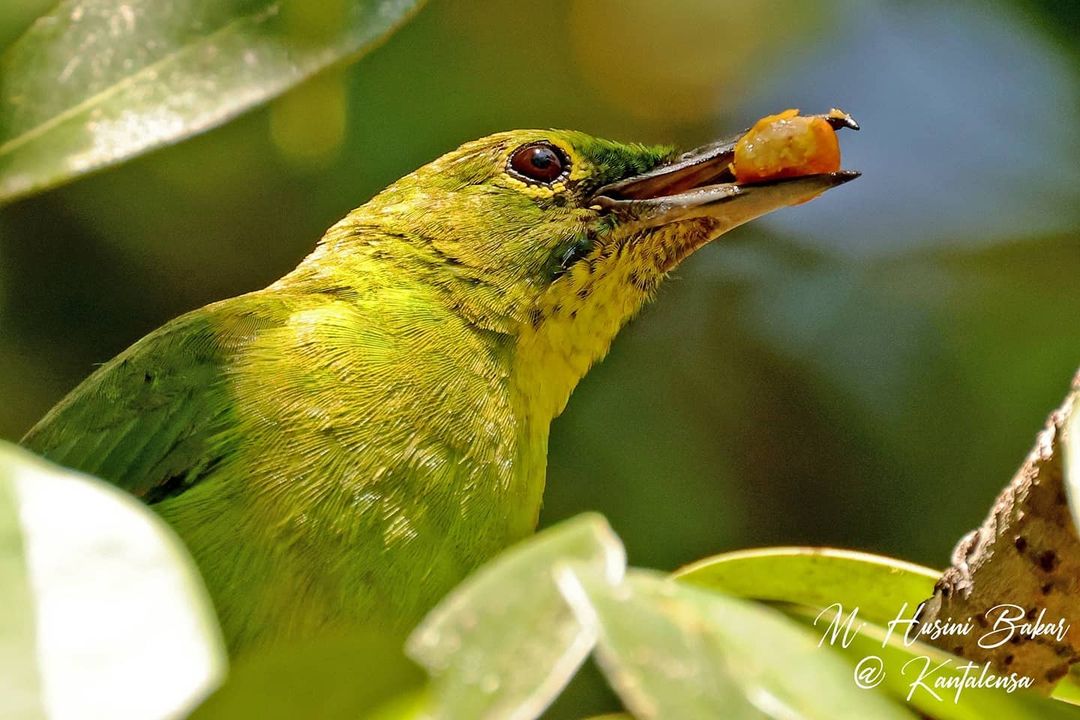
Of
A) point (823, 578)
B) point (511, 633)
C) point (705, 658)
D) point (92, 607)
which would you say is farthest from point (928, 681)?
point (92, 607)

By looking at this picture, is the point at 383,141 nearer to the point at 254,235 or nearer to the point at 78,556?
the point at 254,235

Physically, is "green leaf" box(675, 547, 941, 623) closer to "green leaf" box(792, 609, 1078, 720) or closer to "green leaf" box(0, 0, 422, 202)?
"green leaf" box(792, 609, 1078, 720)

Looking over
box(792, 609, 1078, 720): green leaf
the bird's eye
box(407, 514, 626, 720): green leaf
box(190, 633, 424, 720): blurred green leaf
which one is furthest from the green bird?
box(407, 514, 626, 720): green leaf

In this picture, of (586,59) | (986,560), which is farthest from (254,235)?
(986,560)

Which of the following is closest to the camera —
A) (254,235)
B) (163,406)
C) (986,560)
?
(986,560)

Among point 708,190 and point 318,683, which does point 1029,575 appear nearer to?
point 318,683
